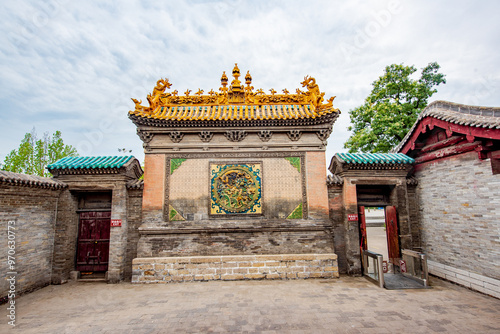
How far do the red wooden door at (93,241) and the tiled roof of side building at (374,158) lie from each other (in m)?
9.21

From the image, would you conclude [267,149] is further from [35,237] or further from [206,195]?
[35,237]

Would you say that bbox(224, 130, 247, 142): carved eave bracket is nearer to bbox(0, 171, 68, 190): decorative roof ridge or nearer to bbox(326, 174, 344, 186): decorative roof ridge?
bbox(326, 174, 344, 186): decorative roof ridge

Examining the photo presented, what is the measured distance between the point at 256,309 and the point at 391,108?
1311 centimetres

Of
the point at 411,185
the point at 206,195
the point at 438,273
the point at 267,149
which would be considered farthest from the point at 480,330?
the point at 206,195

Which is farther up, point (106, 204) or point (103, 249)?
point (106, 204)

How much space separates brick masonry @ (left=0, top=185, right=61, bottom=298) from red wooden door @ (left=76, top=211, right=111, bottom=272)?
0.86 meters

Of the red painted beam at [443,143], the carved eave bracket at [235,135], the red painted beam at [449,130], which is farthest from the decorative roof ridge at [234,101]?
the red painted beam at [443,143]

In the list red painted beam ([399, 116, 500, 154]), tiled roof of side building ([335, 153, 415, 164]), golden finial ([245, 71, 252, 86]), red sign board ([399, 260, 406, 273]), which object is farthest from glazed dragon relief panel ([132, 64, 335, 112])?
red sign board ([399, 260, 406, 273])

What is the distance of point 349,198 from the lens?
8.79 metres

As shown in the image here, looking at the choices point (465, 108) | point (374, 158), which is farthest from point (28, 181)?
point (465, 108)

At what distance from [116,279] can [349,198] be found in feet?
28.5

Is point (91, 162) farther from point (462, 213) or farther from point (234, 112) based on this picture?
point (462, 213)

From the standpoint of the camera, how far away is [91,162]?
28.9 ft

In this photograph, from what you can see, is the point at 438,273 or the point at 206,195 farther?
the point at 206,195
